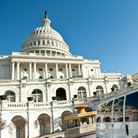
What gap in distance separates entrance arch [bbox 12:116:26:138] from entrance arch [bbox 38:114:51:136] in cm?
321

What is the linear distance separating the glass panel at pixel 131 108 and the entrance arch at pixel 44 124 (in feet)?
89.5

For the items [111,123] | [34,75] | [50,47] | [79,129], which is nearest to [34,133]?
[79,129]

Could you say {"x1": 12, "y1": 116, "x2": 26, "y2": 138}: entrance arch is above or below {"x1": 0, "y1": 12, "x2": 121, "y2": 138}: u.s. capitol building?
below

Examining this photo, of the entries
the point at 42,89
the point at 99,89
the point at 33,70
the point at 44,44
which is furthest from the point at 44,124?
the point at 44,44

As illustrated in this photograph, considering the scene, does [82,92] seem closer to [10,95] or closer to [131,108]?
[10,95]

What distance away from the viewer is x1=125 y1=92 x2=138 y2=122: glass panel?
691 centimetres

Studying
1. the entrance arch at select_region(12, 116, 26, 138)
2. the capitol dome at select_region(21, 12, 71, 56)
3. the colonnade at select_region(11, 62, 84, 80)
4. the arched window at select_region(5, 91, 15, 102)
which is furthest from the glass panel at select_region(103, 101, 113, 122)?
the capitol dome at select_region(21, 12, 71, 56)

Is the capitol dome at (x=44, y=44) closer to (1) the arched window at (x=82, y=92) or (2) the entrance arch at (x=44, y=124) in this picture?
(1) the arched window at (x=82, y=92)

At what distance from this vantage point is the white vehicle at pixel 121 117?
703 cm

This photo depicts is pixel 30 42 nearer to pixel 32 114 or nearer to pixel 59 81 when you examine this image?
pixel 59 81

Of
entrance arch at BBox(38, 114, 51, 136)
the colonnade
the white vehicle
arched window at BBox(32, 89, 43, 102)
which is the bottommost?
entrance arch at BBox(38, 114, 51, 136)

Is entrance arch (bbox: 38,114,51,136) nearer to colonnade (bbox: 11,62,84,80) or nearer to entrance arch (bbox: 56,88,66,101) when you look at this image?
entrance arch (bbox: 56,88,66,101)

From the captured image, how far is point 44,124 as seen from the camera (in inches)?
1314

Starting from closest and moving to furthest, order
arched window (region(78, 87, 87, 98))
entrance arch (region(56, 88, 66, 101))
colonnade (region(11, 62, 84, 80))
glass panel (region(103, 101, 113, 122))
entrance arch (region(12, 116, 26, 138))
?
glass panel (region(103, 101, 113, 122)) < entrance arch (region(12, 116, 26, 138)) < entrance arch (region(56, 88, 66, 101)) < arched window (region(78, 87, 87, 98)) < colonnade (region(11, 62, 84, 80))
